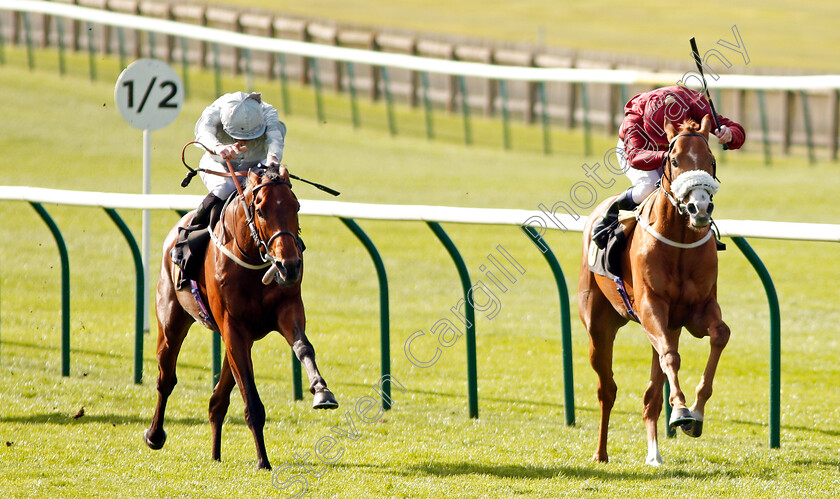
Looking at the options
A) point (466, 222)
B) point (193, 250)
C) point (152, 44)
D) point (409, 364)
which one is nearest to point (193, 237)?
point (193, 250)

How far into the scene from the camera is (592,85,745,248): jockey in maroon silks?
5.13m

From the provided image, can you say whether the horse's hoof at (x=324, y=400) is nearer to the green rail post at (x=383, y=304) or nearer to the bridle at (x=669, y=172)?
the bridle at (x=669, y=172)

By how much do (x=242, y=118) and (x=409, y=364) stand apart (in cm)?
329

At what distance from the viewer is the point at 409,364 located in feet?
27.6

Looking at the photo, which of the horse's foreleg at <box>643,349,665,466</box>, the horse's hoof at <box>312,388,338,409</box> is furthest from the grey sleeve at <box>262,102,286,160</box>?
the horse's foreleg at <box>643,349,665,466</box>

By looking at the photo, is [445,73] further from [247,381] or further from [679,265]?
[679,265]

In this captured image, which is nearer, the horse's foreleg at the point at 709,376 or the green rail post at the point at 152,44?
the horse's foreleg at the point at 709,376

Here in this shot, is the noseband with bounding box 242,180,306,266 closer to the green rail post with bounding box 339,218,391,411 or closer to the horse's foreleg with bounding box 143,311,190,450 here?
the horse's foreleg with bounding box 143,311,190,450

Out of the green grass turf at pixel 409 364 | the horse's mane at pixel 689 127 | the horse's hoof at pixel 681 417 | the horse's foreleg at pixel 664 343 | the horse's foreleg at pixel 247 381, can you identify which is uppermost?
the horse's mane at pixel 689 127

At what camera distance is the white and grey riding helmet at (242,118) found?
18.2ft

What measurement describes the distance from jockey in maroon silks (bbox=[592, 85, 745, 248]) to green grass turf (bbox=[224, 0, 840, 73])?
18.7 m

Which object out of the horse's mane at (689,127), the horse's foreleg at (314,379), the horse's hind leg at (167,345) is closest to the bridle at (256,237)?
the horse's foreleg at (314,379)

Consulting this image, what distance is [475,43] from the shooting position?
21531 millimetres

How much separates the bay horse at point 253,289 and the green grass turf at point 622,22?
63.8ft
